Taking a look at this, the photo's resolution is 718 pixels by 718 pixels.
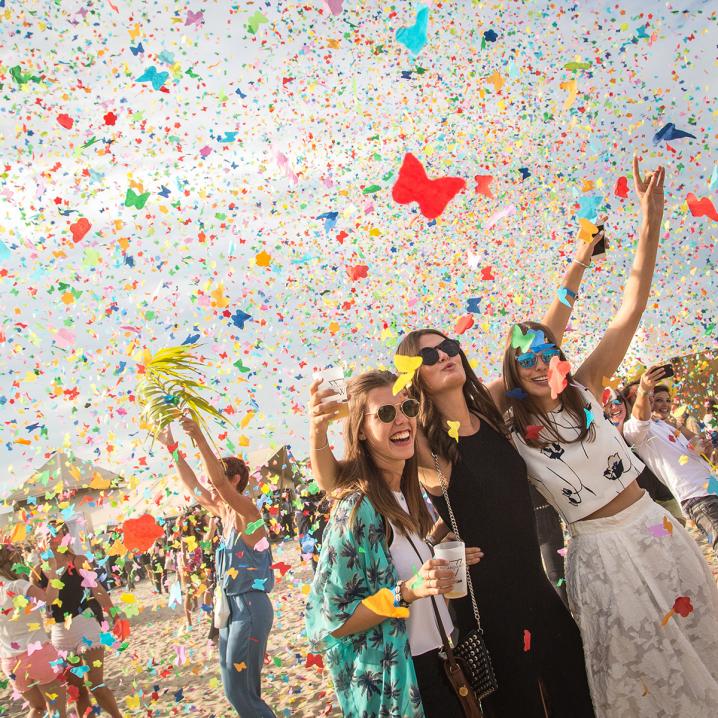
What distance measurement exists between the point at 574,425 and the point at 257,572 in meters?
2.67

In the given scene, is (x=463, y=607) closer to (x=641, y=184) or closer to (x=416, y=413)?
(x=416, y=413)

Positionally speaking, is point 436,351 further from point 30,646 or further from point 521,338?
point 30,646

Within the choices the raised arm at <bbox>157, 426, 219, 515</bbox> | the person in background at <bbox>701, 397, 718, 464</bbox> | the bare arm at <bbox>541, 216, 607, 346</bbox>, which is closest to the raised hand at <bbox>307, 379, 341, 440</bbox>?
the bare arm at <bbox>541, 216, 607, 346</bbox>

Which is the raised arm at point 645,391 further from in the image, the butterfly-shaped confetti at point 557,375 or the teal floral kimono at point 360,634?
the teal floral kimono at point 360,634

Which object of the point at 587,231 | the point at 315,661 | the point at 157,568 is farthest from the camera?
the point at 157,568

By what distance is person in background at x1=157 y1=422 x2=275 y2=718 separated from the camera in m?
4.30

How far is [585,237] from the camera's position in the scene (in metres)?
3.35

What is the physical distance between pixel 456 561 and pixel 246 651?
276 cm

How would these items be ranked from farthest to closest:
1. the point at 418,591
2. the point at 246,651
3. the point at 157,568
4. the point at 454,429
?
the point at 157,568 → the point at 246,651 → the point at 454,429 → the point at 418,591

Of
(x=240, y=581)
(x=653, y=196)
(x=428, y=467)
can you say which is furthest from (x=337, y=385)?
(x=240, y=581)

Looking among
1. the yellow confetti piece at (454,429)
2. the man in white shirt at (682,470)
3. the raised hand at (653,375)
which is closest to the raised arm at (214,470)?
the yellow confetti piece at (454,429)

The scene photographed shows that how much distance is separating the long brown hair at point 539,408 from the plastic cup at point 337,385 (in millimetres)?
845

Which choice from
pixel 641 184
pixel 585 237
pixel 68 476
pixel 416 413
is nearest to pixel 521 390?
pixel 416 413

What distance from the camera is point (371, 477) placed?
8.31 feet
